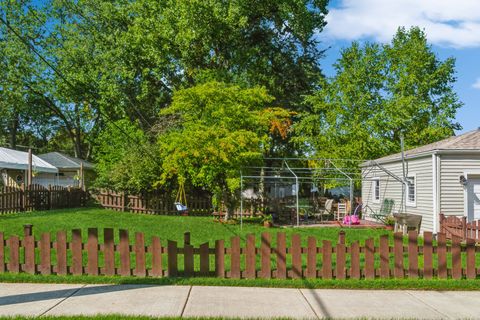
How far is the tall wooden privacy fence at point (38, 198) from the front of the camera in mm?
19344

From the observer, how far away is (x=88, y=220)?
16969mm

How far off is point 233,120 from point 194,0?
11.1m

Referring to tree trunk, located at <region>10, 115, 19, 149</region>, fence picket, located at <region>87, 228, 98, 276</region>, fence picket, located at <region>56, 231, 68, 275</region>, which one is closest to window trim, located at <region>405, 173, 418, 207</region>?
fence picket, located at <region>87, 228, 98, 276</region>

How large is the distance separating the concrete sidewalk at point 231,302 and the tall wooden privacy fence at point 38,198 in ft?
41.1

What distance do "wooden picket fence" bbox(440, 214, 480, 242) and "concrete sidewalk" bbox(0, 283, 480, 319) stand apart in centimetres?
721

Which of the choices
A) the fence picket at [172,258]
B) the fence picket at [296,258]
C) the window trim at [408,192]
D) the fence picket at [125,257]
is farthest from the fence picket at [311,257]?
the window trim at [408,192]

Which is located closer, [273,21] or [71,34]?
[273,21]

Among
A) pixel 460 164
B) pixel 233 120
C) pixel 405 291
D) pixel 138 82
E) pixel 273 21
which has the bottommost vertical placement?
pixel 405 291

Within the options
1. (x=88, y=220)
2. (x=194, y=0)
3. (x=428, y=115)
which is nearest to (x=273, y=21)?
(x=194, y=0)

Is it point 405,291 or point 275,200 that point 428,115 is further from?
point 405,291

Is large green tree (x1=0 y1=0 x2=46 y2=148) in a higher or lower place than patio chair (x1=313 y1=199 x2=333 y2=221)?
higher

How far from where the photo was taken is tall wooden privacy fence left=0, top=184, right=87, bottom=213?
63.5 ft

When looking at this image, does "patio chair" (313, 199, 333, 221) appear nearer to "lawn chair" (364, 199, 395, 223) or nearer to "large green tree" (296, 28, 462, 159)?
"lawn chair" (364, 199, 395, 223)

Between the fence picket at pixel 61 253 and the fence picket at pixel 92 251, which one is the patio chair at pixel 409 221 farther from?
the fence picket at pixel 61 253
